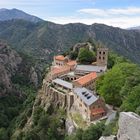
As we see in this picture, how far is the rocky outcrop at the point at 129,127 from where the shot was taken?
3522 cm

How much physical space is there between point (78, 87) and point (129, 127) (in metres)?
50.6

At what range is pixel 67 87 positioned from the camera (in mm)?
92562

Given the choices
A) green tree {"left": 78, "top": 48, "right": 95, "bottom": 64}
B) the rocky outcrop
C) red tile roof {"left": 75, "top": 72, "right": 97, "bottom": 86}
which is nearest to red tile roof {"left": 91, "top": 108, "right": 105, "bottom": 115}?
red tile roof {"left": 75, "top": 72, "right": 97, "bottom": 86}

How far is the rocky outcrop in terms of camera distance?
116 feet

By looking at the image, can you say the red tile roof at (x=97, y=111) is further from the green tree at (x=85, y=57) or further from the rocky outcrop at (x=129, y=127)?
the green tree at (x=85, y=57)

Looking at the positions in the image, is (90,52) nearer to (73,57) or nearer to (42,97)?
(73,57)

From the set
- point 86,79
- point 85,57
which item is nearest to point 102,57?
point 85,57

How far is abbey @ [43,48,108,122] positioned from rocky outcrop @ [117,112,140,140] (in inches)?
1350

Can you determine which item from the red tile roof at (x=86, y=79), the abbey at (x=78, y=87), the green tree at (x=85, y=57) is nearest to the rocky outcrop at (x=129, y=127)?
the abbey at (x=78, y=87)

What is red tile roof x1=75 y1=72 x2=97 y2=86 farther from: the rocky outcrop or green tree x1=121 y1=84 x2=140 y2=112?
the rocky outcrop

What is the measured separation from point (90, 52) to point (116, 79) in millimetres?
40796

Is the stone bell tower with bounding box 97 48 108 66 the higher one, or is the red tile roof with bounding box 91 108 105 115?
the stone bell tower with bounding box 97 48 108 66

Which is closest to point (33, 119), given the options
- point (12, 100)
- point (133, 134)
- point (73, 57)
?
point (73, 57)

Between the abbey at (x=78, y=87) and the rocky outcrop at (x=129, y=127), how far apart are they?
112 feet
